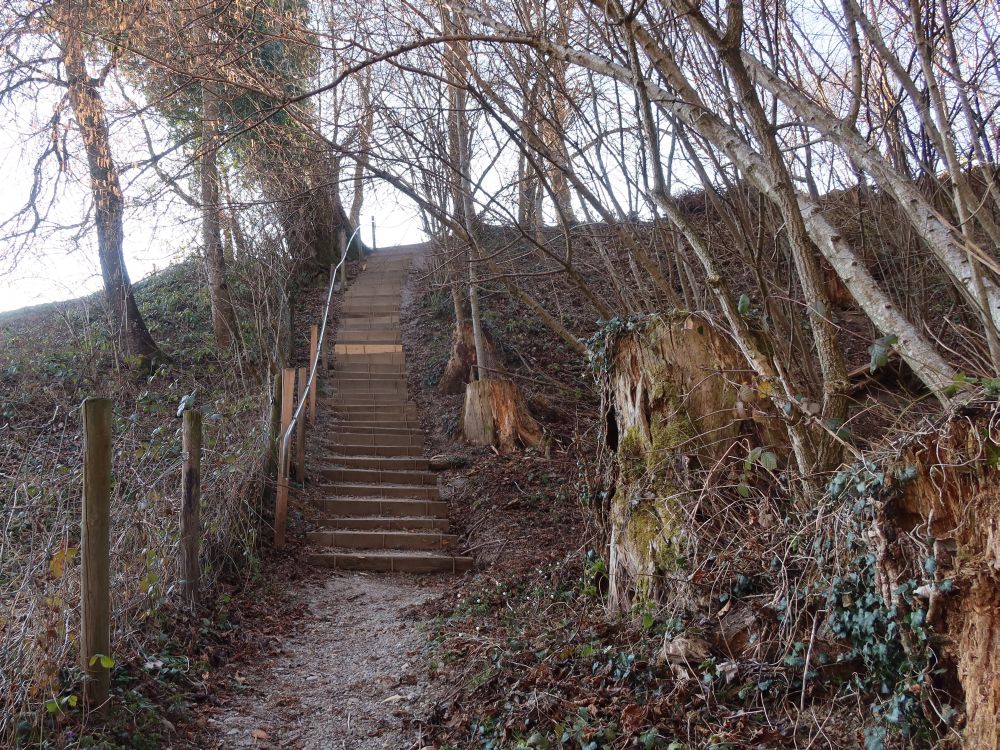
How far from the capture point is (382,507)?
8.57 meters

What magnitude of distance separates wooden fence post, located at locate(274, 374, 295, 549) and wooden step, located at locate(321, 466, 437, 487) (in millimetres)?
1625

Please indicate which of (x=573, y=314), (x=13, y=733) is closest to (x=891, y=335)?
(x=13, y=733)

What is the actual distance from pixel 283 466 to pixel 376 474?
2217mm

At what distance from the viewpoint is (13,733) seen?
3062 millimetres

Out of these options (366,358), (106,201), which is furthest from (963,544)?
(366,358)

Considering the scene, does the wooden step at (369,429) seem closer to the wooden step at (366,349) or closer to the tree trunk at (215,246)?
the tree trunk at (215,246)

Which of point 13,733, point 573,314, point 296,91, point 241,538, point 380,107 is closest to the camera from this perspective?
point 13,733

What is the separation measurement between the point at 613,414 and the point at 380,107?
408cm

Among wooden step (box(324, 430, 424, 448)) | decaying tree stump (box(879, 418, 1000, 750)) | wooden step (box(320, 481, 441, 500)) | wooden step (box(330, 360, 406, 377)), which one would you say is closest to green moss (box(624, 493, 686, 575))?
decaying tree stump (box(879, 418, 1000, 750))

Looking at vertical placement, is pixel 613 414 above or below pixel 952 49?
below

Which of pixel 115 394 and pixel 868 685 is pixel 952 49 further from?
pixel 115 394

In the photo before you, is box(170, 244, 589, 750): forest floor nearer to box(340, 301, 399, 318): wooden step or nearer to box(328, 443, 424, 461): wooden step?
box(328, 443, 424, 461): wooden step

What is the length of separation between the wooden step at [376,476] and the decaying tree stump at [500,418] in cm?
119

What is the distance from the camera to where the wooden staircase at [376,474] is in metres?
7.50
